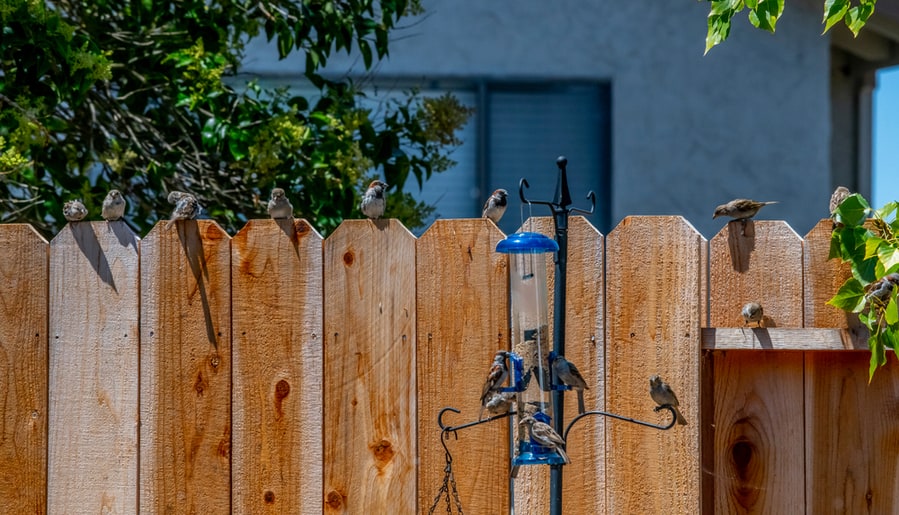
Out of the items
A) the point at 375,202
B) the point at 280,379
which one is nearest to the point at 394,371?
the point at 280,379

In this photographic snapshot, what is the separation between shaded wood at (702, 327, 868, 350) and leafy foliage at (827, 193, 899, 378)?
0.07 m

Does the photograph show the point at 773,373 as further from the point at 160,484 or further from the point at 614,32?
the point at 614,32

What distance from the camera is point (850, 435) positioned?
3611mm

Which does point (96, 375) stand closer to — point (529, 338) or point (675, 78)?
point (529, 338)

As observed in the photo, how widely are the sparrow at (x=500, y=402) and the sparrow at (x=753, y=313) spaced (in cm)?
80

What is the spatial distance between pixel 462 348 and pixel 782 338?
1038 mm

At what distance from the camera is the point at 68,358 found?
3.92 m

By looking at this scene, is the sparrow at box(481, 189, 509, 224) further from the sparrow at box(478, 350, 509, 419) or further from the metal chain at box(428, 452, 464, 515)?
the metal chain at box(428, 452, 464, 515)

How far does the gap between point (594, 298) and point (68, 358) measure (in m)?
1.86

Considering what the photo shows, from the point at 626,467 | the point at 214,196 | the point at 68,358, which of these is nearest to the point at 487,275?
the point at 626,467

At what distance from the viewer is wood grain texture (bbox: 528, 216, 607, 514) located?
3656 mm

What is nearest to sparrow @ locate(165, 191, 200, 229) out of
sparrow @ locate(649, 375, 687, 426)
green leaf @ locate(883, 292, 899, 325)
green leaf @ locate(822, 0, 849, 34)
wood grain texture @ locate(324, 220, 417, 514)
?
wood grain texture @ locate(324, 220, 417, 514)

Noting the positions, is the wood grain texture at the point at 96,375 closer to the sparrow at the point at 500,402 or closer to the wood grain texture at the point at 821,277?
the sparrow at the point at 500,402

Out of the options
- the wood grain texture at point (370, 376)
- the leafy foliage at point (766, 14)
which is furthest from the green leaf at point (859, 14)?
the wood grain texture at point (370, 376)
